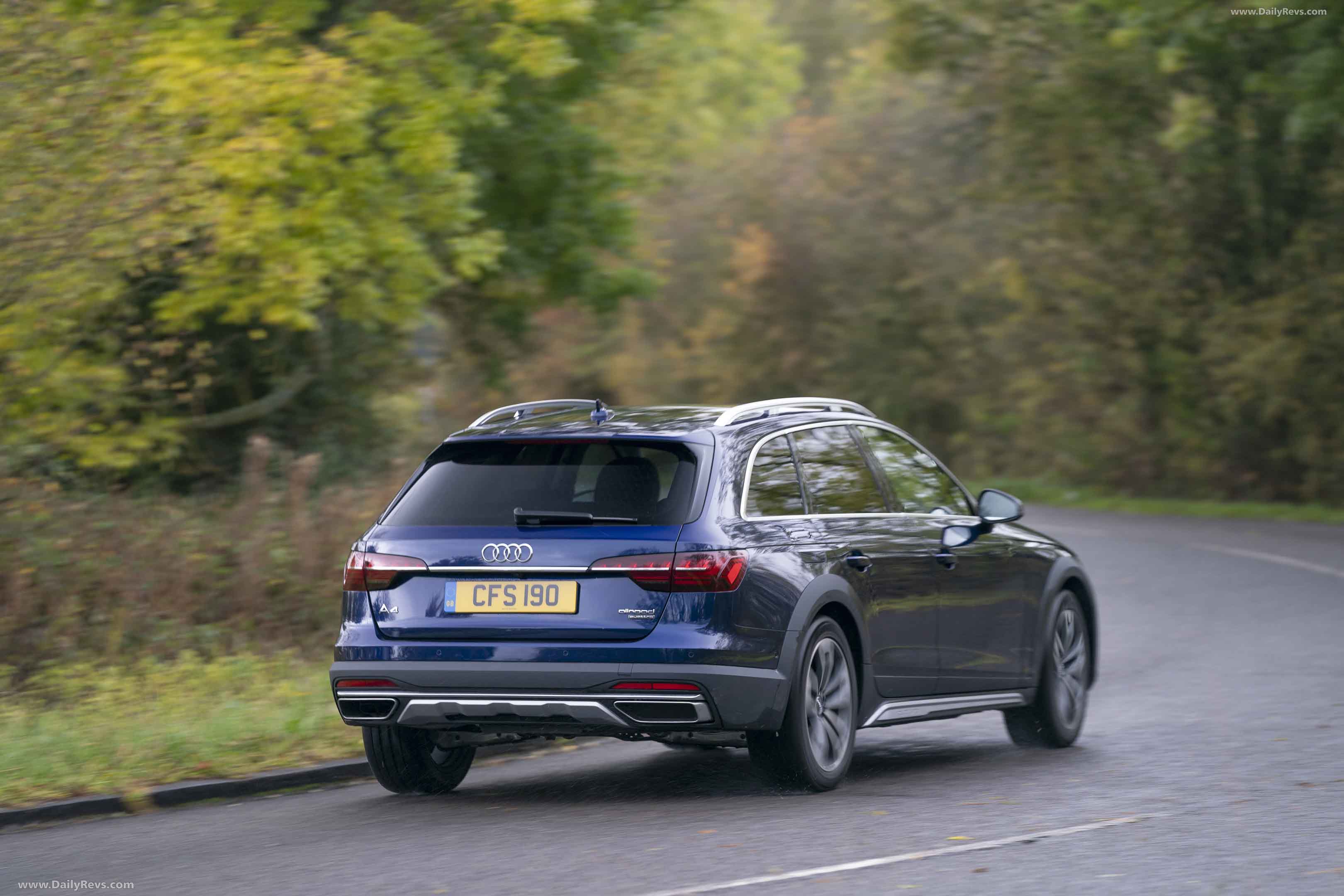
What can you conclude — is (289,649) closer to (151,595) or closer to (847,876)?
(151,595)

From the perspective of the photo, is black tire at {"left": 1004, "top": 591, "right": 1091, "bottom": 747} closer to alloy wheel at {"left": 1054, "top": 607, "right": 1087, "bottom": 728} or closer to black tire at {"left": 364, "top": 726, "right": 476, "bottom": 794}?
alloy wheel at {"left": 1054, "top": 607, "right": 1087, "bottom": 728}

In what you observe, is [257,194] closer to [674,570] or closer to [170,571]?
[170,571]

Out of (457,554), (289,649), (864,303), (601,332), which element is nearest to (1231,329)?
(864,303)

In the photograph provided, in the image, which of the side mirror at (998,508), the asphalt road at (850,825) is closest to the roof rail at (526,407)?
the asphalt road at (850,825)

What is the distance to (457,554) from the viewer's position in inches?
313

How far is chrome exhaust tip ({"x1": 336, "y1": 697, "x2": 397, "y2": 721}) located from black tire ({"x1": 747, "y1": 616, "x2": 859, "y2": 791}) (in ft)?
4.89

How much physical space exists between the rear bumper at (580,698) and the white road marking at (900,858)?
42.7 inches

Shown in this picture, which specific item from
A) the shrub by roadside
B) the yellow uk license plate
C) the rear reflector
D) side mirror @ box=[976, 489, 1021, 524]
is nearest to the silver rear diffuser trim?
the rear reflector

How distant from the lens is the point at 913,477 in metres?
9.55

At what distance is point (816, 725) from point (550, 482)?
1541 mm

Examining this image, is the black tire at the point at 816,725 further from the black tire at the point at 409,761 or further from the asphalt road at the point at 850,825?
the black tire at the point at 409,761

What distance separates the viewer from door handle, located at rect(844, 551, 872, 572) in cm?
855

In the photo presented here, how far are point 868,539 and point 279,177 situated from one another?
8.10 m

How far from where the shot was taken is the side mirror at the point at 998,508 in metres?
9.64
